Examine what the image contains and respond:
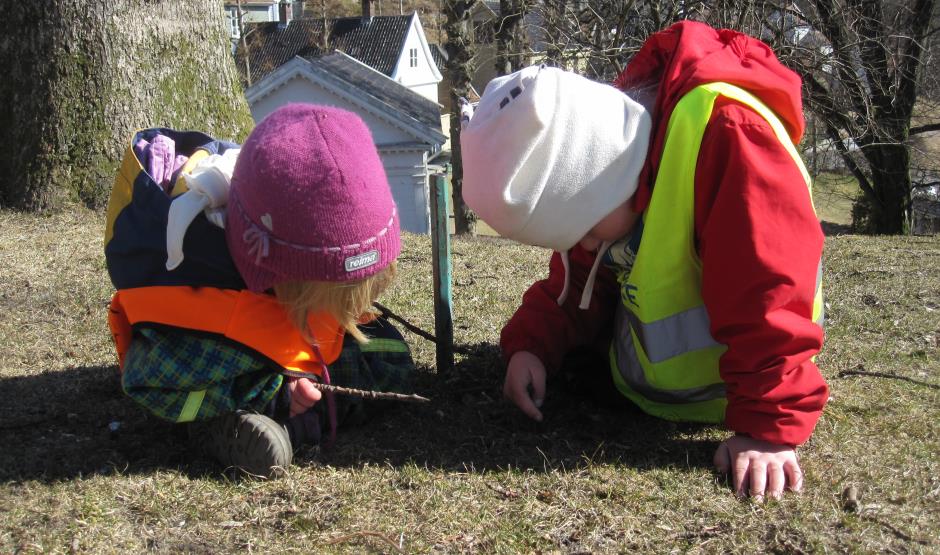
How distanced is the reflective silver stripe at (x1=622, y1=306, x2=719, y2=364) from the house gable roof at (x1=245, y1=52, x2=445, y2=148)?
77.8 feet

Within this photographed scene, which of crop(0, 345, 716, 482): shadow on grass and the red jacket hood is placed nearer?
the red jacket hood

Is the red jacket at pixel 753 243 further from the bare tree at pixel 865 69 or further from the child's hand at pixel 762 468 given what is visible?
the bare tree at pixel 865 69

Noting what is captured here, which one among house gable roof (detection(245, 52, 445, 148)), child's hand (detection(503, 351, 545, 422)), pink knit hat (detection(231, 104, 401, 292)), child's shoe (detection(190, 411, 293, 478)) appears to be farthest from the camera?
house gable roof (detection(245, 52, 445, 148))

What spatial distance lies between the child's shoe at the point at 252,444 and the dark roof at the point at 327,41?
134 ft

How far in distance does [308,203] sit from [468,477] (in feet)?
2.82

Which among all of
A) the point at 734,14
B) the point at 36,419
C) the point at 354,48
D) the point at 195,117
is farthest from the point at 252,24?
the point at 36,419

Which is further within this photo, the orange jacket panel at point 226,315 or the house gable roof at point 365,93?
the house gable roof at point 365,93

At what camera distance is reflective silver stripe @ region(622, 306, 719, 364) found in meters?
2.32

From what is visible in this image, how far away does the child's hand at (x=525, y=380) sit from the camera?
2678 mm

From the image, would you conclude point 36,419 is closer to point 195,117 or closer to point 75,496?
point 75,496

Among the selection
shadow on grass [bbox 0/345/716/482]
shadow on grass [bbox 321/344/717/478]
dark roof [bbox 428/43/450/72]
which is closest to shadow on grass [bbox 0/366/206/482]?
shadow on grass [bbox 0/345/716/482]

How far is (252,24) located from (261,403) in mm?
46415

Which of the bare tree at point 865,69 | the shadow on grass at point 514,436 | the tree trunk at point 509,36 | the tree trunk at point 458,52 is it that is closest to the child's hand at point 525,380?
the shadow on grass at point 514,436

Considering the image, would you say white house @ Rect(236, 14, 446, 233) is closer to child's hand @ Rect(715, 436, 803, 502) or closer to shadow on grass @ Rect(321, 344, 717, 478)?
shadow on grass @ Rect(321, 344, 717, 478)
